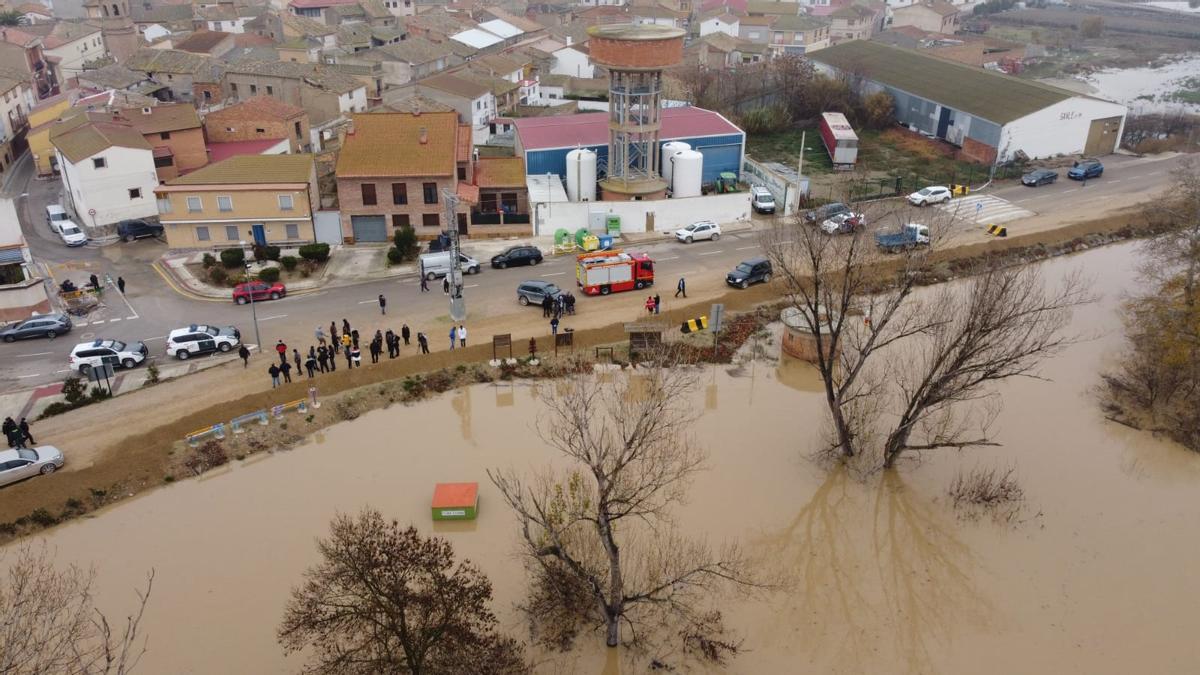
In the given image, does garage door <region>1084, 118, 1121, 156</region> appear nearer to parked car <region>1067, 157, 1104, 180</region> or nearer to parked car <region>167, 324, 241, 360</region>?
parked car <region>1067, 157, 1104, 180</region>

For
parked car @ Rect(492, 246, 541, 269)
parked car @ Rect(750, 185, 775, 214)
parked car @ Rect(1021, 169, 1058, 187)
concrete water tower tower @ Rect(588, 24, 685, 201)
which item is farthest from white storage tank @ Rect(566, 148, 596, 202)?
parked car @ Rect(1021, 169, 1058, 187)

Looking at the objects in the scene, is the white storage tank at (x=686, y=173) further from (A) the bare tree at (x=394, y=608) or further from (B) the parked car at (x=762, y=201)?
(A) the bare tree at (x=394, y=608)

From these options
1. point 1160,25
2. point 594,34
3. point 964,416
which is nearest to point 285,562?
point 964,416

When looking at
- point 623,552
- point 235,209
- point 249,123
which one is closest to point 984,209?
point 623,552

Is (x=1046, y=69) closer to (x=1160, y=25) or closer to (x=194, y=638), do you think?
(x=1160, y=25)

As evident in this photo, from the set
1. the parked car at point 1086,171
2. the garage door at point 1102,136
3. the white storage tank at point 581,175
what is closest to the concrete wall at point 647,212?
the white storage tank at point 581,175
